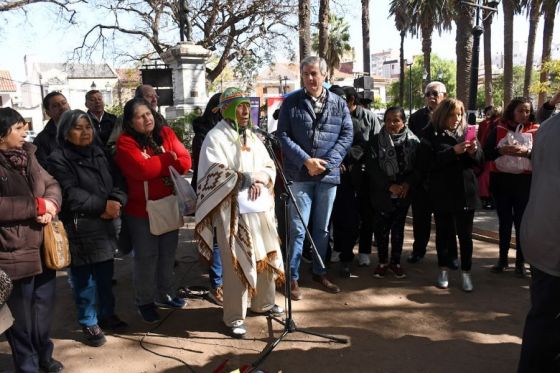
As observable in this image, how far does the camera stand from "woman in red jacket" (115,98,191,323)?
3.35m

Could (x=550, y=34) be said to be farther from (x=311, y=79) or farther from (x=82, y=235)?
(x=82, y=235)

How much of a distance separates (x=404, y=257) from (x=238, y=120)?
2.86m

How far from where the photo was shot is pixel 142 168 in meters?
3.30

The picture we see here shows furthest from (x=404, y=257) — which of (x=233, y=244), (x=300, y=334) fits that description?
(x=233, y=244)

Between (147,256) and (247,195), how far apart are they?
0.98 m

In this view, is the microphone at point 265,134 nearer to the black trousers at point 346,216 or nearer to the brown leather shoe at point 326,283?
the black trousers at point 346,216

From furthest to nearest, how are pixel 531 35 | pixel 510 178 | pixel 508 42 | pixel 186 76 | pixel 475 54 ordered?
pixel 531 35
pixel 508 42
pixel 186 76
pixel 475 54
pixel 510 178

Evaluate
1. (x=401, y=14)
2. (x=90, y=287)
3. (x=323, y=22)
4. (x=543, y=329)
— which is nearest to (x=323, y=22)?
(x=323, y=22)

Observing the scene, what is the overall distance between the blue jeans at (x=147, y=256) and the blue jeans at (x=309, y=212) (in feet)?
3.43

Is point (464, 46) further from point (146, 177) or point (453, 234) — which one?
point (146, 177)

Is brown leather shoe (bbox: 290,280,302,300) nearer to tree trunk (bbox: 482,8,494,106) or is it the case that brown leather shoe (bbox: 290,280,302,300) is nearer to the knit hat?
the knit hat

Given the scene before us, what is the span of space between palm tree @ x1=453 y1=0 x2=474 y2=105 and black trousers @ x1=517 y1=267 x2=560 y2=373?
9948mm

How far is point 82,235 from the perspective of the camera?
313 cm

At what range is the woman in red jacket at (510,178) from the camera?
4262mm
